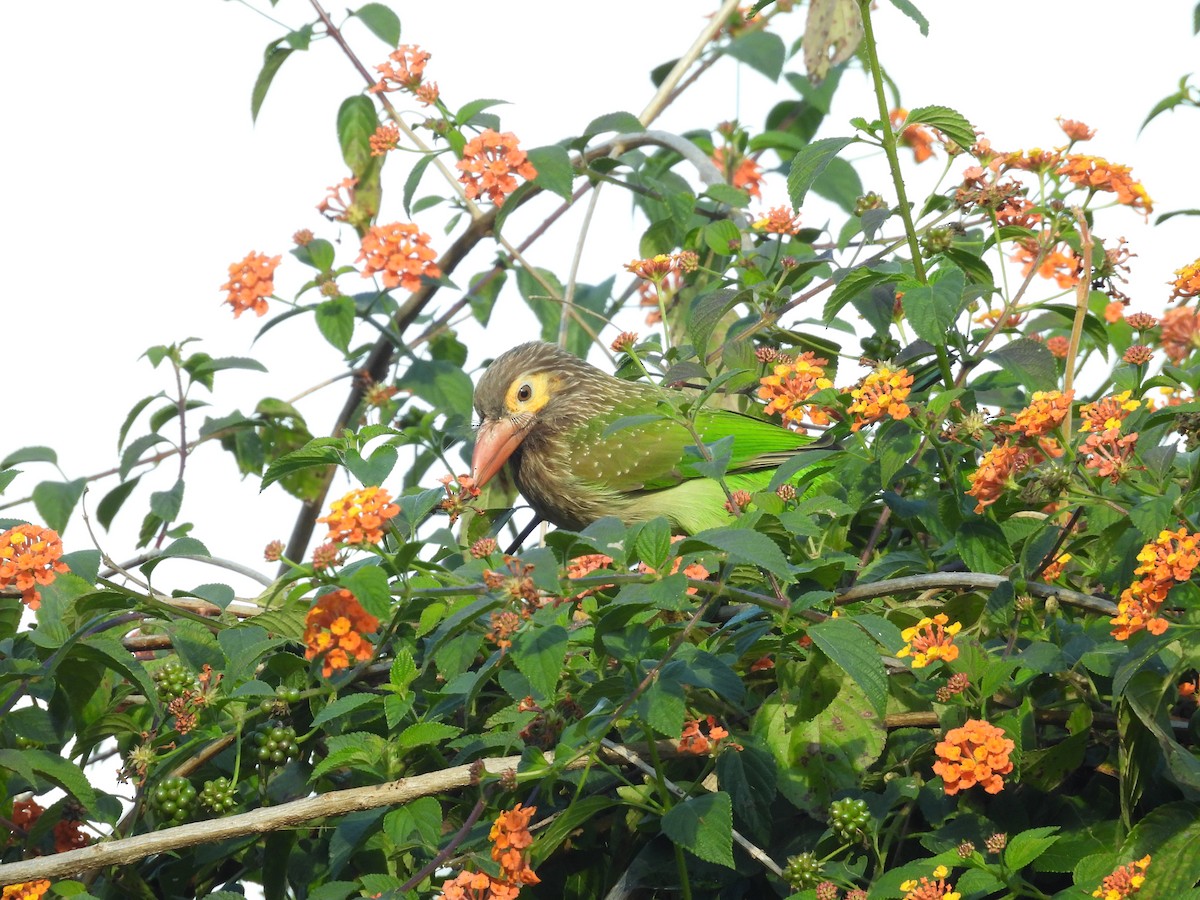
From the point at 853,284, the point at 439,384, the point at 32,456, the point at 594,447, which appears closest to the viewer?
the point at 853,284

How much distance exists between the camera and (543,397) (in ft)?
14.0

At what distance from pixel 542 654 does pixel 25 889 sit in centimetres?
89

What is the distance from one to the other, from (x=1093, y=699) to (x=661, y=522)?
2.22 ft

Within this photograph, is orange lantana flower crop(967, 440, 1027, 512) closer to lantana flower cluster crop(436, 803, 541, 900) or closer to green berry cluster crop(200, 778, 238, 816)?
lantana flower cluster crop(436, 803, 541, 900)

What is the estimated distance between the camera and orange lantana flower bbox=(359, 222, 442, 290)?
3.42 m

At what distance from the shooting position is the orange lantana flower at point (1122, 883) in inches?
65.7

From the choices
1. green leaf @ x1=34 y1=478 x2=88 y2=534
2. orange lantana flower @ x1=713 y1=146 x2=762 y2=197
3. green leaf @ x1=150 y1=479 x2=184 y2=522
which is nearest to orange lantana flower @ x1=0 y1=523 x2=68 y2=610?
green leaf @ x1=34 y1=478 x2=88 y2=534

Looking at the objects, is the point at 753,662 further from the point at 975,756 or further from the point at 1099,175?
the point at 1099,175

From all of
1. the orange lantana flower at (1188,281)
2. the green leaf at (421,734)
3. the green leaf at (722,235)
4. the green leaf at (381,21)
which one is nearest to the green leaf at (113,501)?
the green leaf at (381,21)

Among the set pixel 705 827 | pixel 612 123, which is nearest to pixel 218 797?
pixel 705 827

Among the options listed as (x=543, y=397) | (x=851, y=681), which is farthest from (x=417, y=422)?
(x=851, y=681)

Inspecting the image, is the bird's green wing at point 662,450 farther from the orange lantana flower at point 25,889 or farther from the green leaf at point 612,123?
the orange lantana flower at point 25,889

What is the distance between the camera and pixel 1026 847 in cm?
176

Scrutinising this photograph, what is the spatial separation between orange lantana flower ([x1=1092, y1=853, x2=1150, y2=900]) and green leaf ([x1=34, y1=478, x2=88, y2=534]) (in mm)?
2428
